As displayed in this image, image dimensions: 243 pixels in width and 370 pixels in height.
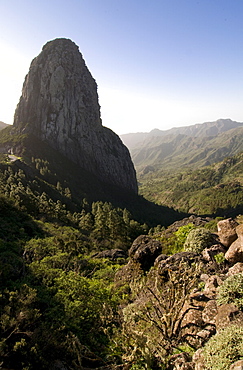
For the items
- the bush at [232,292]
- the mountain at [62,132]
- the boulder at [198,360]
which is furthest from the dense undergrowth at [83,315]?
the mountain at [62,132]

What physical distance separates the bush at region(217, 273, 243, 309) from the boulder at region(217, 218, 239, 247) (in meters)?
7.62

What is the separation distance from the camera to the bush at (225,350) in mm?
6730

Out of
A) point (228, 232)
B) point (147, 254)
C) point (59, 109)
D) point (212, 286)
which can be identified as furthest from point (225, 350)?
point (59, 109)

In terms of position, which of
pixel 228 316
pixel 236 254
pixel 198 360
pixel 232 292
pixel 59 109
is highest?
pixel 59 109

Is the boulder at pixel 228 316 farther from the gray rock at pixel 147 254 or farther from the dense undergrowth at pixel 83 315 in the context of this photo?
the gray rock at pixel 147 254

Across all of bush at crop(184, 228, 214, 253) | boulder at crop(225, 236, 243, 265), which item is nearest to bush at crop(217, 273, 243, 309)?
boulder at crop(225, 236, 243, 265)

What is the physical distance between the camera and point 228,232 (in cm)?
1798

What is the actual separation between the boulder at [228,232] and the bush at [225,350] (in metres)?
11.2

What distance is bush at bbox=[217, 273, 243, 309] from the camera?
32.3ft

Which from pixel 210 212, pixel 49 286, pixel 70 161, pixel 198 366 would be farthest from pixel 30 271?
pixel 210 212

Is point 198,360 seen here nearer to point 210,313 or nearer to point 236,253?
point 210,313

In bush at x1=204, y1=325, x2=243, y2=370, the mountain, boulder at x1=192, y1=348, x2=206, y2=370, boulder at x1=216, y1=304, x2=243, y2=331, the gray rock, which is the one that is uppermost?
the mountain

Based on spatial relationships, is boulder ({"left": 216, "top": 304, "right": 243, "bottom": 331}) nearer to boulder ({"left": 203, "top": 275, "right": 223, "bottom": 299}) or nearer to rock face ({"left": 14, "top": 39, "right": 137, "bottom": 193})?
boulder ({"left": 203, "top": 275, "right": 223, "bottom": 299})

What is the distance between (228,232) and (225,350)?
12.6 metres
